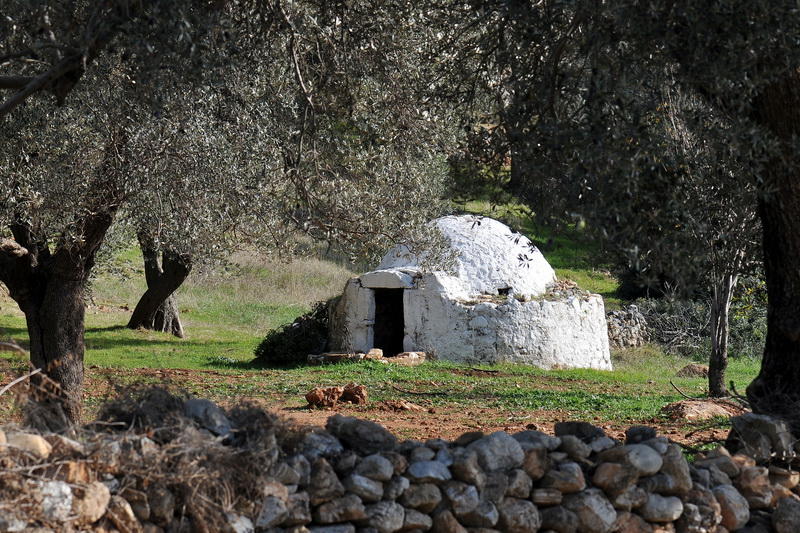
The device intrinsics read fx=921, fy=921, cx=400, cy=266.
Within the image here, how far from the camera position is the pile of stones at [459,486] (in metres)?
4.45

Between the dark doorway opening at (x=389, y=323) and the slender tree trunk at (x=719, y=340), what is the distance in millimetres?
7994

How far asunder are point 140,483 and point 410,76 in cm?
595

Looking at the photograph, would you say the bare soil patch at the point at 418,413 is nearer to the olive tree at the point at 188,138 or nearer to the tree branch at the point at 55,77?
the olive tree at the point at 188,138

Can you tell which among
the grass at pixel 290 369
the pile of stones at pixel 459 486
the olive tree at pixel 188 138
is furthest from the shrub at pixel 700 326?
the pile of stones at pixel 459 486

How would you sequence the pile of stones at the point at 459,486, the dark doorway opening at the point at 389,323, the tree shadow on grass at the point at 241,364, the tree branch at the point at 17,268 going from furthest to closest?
the dark doorway opening at the point at 389,323 → the tree shadow on grass at the point at 241,364 → the tree branch at the point at 17,268 → the pile of stones at the point at 459,486

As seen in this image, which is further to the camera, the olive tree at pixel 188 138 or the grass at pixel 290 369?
the grass at pixel 290 369

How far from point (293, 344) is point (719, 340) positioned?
9.23 metres

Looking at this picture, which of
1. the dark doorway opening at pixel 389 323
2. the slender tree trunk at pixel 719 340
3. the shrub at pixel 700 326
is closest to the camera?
the slender tree trunk at pixel 719 340

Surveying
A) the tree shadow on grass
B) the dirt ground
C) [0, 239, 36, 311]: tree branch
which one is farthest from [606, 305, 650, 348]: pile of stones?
[0, 239, 36, 311]: tree branch

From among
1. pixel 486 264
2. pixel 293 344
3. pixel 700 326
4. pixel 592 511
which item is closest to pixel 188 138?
pixel 592 511

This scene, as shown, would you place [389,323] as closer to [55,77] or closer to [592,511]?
[55,77]

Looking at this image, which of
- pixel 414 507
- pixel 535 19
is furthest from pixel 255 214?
pixel 414 507

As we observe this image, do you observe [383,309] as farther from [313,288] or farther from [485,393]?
[313,288]

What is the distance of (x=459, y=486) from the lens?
5.61 metres
